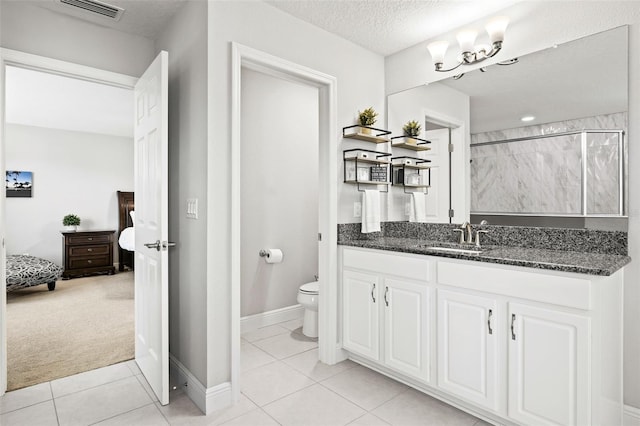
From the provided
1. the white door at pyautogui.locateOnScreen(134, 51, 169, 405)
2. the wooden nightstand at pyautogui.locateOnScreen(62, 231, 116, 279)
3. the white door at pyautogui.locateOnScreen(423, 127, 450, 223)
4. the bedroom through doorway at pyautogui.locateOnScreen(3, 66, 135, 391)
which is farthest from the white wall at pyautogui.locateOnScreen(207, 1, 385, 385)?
the wooden nightstand at pyautogui.locateOnScreen(62, 231, 116, 279)

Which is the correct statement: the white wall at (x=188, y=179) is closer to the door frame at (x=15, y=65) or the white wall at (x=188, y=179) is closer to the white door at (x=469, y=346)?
the door frame at (x=15, y=65)

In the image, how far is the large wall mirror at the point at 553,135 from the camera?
195cm

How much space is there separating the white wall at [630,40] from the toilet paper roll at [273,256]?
2333 mm

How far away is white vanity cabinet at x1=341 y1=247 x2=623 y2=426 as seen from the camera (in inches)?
61.2

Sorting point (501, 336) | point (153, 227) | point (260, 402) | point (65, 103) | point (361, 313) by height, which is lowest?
point (260, 402)

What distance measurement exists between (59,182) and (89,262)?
152 centimetres

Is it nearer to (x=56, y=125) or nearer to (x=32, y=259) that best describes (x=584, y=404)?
(x=32, y=259)

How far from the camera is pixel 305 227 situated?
3863 millimetres

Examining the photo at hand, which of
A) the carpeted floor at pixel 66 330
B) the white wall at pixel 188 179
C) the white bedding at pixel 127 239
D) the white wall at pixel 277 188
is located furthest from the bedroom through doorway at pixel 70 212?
the white wall at pixel 277 188

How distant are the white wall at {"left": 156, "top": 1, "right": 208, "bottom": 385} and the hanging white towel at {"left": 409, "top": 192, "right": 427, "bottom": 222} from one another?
5.49 feet

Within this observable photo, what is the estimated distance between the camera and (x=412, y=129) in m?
2.93

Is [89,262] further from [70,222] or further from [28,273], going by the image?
[28,273]

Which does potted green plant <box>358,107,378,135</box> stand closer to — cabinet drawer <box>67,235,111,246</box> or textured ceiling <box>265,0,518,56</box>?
textured ceiling <box>265,0,518,56</box>

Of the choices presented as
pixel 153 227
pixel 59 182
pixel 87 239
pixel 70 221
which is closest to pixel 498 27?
pixel 153 227
